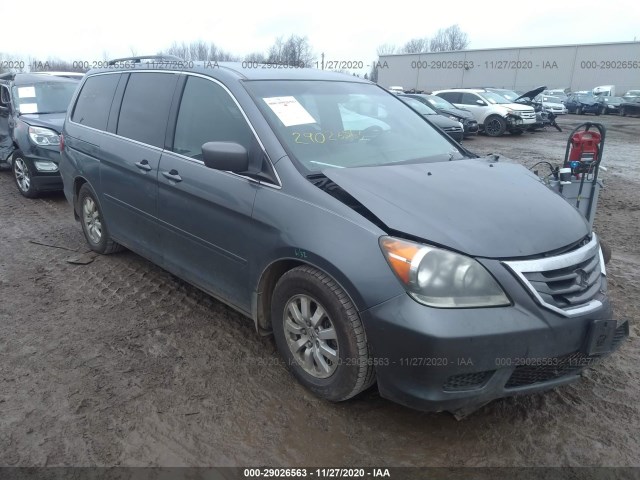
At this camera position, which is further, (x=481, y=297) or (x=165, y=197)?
(x=165, y=197)

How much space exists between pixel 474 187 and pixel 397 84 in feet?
196

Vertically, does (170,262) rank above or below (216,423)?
above

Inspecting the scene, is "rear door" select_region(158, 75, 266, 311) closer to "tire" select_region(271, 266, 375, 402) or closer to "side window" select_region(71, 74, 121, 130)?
"tire" select_region(271, 266, 375, 402)

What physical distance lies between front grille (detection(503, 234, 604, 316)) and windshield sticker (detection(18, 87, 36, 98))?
844 cm

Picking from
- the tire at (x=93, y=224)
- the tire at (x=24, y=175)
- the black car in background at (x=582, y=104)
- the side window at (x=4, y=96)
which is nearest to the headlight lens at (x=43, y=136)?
the tire at (x=24, y=175)

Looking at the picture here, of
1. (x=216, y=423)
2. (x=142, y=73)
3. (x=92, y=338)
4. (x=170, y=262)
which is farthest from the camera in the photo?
(x=142, y=73)

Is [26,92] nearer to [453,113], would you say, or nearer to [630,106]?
[453,113]

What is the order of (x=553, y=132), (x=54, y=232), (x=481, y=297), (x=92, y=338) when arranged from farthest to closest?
(x=553, y=132) < (x=54, y=232) < (x=92, y=338) < (x=481, y=297)

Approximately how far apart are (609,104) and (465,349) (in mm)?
35129

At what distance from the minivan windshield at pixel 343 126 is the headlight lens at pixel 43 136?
17.0 feet

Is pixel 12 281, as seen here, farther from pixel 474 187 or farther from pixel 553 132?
pixel 553 132

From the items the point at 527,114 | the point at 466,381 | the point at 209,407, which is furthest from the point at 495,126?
the point at 209,407

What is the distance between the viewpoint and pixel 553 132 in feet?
66.6

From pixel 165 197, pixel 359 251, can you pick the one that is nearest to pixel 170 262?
pixel 165 197
